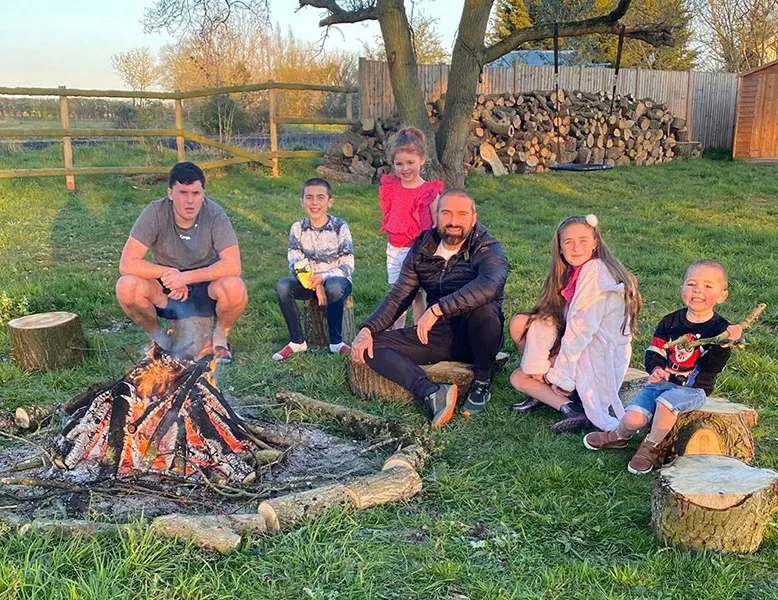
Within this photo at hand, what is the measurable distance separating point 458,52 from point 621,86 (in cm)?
849

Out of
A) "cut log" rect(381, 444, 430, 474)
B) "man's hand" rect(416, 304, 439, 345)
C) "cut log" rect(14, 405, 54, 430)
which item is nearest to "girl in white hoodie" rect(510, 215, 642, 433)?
"man's hand" rect(416, 304, 439, 345)

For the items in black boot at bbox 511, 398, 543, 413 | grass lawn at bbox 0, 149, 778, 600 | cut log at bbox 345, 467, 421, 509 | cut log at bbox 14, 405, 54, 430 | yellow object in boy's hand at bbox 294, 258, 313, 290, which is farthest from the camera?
yellow object in boy's hand at bbox 294, 258, 313, 290

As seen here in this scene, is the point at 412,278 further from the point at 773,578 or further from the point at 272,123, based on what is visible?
the point at 272,123

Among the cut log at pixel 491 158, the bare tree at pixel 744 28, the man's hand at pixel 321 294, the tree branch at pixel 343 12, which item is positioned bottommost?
the man's hand at pixel 321 294

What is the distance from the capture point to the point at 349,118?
534 inches

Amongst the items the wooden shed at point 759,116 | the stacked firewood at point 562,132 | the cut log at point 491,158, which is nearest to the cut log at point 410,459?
the stacked firewood at point 562,132

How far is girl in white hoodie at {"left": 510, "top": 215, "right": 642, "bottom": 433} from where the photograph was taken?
3.84 meters

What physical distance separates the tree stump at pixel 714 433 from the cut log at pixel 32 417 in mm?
3135

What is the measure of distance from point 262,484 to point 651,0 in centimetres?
2203

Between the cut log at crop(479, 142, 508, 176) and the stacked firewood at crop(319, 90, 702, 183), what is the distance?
2 centimetres

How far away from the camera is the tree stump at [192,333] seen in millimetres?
4934

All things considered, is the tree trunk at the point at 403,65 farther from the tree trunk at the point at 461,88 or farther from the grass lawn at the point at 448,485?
the grass lawn at the point at 448,485

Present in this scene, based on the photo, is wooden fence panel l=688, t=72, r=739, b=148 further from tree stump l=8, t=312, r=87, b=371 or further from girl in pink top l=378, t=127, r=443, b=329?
tree stump l=8, t=312, r=87, b=371

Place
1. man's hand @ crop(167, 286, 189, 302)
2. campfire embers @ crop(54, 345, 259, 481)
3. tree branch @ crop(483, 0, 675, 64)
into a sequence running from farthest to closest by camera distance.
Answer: tree branch @ crop(483, 0, 675, 64), man's hand @ crop(167, 286, 189, 302), campfire embers @ crop(54, 345, 259, 481)
